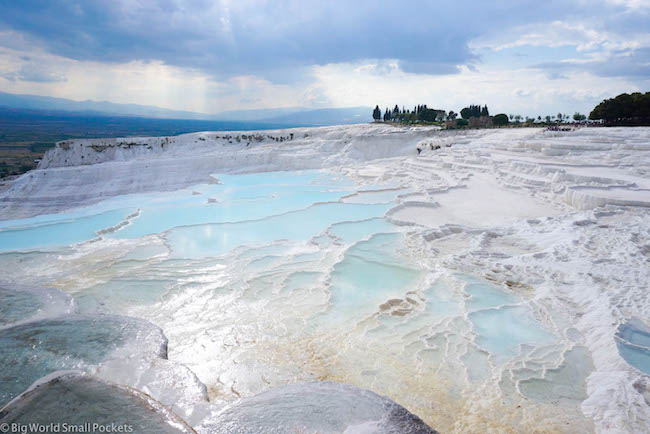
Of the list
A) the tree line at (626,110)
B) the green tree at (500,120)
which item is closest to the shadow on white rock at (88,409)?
the tree line at (626,110)

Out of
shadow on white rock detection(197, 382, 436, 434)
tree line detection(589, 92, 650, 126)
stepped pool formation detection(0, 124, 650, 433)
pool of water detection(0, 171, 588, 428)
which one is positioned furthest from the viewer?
tree line detection(589, 92, 650, 126)

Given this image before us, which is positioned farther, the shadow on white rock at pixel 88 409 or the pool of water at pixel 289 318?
the pool of water at pixel 289 318

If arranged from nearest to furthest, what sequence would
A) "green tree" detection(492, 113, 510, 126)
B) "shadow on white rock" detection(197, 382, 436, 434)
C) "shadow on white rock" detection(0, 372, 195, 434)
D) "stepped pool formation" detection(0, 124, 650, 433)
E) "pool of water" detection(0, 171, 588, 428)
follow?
"shadow on white rock" detection(0, 372, 195, 434), "shadow on white rock" detection(197, 382, 436, 434), "stepped pool formation" detection(0, 124, 650, 433), "pool of water" detection(0, 171, 588, 428), "green tree" detection(492, 113, 510, 126)

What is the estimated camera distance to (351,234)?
7.64 m

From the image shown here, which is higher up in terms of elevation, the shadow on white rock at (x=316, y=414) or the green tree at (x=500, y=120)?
the green tree at (x=500, y=120)

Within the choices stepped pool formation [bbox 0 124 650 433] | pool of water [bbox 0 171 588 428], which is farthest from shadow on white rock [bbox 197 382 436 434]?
pool of water [bbox 0 171 588 428]

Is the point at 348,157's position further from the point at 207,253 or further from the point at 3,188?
the point at 3,188

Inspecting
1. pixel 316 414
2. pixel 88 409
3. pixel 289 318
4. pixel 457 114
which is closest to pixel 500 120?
pixel 457 114

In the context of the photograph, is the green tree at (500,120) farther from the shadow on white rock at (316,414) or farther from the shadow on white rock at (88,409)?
the shadow on white rock at (88,409)

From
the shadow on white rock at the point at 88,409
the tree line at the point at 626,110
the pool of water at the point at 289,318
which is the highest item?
the tree line at the point at 626,110

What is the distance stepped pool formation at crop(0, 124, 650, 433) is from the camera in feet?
9.18

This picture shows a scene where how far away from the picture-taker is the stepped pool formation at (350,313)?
280 centimetres

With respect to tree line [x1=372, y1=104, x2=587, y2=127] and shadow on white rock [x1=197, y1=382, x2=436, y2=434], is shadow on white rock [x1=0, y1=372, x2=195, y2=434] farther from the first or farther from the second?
tree line [x1=372, y1=104, x2=587, y2=127]

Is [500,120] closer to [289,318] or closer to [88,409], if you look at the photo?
[289,318]
